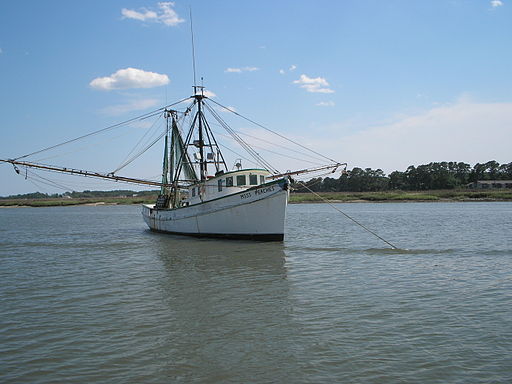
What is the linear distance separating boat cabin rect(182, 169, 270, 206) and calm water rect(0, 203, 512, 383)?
8.23 meters

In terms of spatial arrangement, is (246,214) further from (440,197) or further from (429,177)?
(429,177)

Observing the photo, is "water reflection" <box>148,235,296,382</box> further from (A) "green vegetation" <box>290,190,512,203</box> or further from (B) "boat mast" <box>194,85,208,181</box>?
(A) "green vegetation" <box>290,190,512,203</box>

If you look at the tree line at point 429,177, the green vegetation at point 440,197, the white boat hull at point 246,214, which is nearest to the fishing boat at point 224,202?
the white boat hull at point 246,214

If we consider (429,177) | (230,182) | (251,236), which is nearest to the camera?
(251,236)

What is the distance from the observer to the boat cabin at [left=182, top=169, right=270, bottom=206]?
27016 millimetres

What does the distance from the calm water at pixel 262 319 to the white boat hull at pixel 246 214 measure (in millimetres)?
5300

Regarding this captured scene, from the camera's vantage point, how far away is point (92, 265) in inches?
717

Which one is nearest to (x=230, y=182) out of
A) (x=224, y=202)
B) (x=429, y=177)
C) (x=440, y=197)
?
(x=224, y=202)

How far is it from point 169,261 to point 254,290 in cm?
764

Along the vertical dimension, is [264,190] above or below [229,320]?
above

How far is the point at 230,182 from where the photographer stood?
2712cm

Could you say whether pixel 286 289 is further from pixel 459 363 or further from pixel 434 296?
pixel 459 363

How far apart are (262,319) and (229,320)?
0.76 meters

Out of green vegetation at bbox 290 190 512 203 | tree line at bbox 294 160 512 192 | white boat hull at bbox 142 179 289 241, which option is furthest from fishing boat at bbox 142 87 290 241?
tree line at bbox 294 160 512 192
